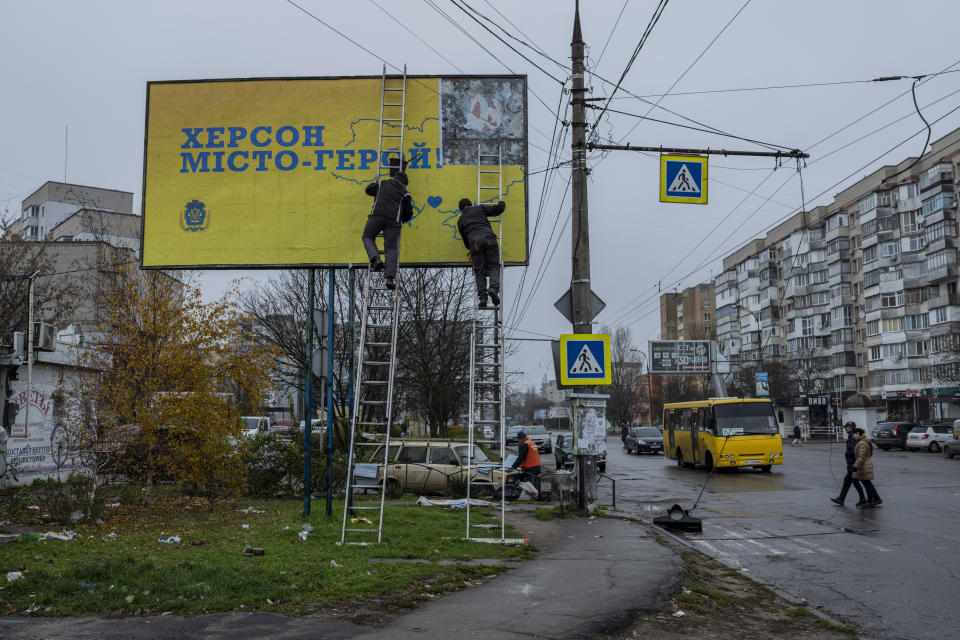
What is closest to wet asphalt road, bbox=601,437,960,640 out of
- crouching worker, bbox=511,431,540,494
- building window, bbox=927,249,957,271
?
crouching worker, bbox=511,431,540,494

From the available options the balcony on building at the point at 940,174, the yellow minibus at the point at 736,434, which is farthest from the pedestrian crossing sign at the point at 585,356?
the balcony on building at the point at 940,174

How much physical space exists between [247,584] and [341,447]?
613 inches

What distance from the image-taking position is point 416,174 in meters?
12.8

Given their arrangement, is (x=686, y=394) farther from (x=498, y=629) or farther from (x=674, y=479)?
(x=498, y=629)

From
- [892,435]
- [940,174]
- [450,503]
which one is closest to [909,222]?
[940,174]

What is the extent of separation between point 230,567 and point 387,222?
5.26m

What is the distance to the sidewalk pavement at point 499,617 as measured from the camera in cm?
579

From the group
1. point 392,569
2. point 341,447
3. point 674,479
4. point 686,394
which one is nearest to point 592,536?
point 392,569

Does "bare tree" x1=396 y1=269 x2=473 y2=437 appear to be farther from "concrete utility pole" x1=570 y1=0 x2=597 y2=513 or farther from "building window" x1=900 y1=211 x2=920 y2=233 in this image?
"building window" x1=900 y1=211 x2=920 y2=233

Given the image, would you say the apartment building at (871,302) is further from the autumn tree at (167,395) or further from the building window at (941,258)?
the autumn tree at (167,395)

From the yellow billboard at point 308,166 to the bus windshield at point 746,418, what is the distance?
60.4ft

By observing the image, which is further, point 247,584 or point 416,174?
point 416,174

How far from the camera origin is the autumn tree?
13977 mm

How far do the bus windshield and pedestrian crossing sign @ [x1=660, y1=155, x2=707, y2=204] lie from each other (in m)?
16.0
